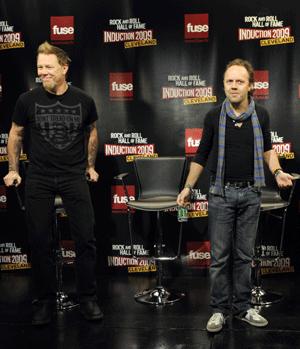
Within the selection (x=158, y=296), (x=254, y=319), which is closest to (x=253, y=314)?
(x=254, y=319)

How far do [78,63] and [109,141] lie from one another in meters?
0.74

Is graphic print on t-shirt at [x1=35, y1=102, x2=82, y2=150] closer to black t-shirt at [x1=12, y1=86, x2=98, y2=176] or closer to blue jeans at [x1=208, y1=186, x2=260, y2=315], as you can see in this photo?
black t-shirt at [x1=12, y1=86, x2=98, y2=176]

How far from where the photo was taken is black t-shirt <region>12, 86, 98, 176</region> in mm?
3457

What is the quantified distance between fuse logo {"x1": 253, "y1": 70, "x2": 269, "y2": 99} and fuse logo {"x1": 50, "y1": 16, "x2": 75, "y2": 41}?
65.5 inches

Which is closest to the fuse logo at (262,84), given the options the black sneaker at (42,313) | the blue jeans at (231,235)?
the blue jeans at (231,235)

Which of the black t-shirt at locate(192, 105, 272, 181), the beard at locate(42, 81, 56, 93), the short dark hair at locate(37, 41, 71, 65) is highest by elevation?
the short dark hair at locate(37, 41, 71, 65)

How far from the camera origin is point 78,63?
4754 mm

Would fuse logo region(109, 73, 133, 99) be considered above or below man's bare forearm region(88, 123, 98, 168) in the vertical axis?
above

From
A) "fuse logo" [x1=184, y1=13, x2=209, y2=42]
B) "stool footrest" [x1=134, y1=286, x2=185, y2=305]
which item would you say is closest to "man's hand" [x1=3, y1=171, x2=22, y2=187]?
"stool footrest" [x1=134, y1=286, x2=185, y2=305]

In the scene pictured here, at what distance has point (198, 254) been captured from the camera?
480cm

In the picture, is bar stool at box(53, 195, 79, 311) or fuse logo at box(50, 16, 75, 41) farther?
fuse logo at box(50, 16, 75, 41)

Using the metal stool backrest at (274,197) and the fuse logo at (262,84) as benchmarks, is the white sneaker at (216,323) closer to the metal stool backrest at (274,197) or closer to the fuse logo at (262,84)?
the metal stool backrest at (274,197)

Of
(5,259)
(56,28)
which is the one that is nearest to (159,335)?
(5,259)

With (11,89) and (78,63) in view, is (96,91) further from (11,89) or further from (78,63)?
(11,89)
